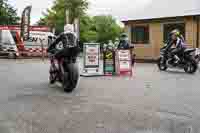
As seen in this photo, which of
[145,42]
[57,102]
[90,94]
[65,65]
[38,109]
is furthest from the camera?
[145,42]

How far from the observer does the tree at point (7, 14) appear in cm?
4369

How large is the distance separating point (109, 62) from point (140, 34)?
42.9 feet

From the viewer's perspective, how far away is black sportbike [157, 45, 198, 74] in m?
14.0

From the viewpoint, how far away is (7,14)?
150ft

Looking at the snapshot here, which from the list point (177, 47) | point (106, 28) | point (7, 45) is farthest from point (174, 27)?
point (106, 28)

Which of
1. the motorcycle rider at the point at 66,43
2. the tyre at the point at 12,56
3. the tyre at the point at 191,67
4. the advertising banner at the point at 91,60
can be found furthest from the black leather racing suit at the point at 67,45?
the tyre at the point at 12,56

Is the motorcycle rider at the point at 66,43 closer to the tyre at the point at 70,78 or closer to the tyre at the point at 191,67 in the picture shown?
the tyre at the point at 70,78

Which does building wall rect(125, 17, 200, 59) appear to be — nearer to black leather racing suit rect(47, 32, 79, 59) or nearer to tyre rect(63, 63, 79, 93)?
black leather racing suit rect(47, 32, 79, 59)

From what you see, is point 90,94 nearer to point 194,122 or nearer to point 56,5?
point 194,122

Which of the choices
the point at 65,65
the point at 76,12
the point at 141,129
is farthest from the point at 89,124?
the point at 76,12

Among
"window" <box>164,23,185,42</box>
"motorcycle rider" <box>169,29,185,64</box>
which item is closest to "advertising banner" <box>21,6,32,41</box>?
"window" <box>164,23,185,42</box>

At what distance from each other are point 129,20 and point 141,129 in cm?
2103

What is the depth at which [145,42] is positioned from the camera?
82.3ft

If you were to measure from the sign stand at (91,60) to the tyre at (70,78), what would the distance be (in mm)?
3932
